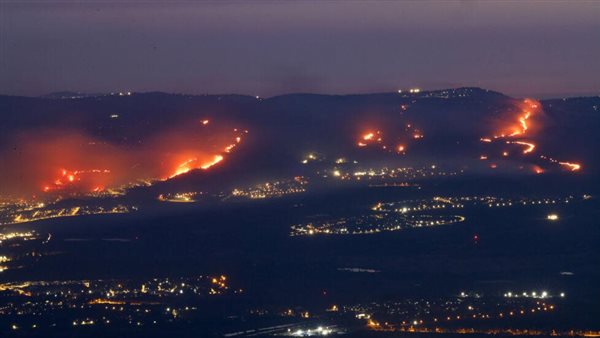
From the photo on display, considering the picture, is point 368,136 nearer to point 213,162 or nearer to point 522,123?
point 213,162

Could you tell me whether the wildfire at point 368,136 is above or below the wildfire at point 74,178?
above

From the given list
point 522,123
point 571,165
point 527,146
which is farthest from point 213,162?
point 522,123

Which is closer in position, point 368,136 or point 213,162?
point 213,162

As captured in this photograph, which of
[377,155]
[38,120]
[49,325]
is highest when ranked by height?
[38,120]

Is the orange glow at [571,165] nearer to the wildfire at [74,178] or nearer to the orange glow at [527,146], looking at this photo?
the orange glow at [527,146]

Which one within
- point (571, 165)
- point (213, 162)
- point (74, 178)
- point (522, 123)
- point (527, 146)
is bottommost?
point (571, 165)

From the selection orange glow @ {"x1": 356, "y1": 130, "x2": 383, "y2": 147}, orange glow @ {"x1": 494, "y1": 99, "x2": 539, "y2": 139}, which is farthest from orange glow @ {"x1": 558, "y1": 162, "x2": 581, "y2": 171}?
orange glow @ {"x1": 356, "y1": 130, "x2": 383, "y2": 147}

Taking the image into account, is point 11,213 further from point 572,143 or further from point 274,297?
point 572,143

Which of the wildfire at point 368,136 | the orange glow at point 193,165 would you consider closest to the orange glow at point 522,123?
the wildfire at point 368,136

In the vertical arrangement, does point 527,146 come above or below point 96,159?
below

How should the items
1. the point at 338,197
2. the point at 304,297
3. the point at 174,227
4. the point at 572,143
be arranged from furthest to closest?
the point at 572,143 < the point at 338,197 < the point at 174,227 < the point at 304,297

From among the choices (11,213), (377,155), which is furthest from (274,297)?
(377,155)
